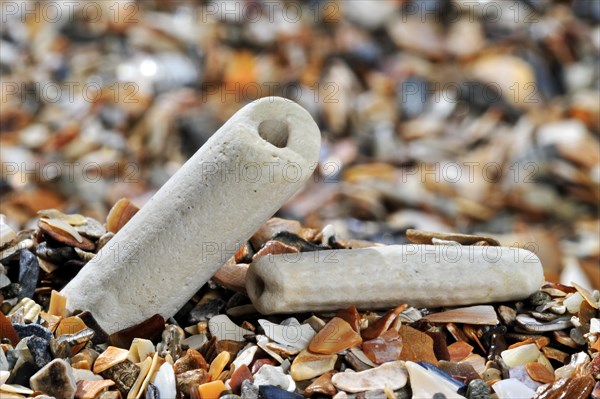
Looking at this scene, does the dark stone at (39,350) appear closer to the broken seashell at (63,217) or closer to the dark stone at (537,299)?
the broken seashell at (63,217)

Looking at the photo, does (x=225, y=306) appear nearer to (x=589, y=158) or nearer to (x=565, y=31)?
(x=589, y=158)

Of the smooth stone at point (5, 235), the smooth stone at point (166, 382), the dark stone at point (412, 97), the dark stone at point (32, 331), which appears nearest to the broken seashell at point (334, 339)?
the smooth stone at point (166, 382)

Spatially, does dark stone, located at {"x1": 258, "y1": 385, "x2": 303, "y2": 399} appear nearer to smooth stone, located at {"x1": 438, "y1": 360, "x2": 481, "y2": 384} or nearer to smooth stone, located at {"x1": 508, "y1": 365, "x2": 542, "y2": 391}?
smooth stone, located at {"x1": 438, "y1": 360, "x2": 481, "y2": 384}

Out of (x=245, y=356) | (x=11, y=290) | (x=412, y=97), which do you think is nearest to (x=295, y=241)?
(x=245, y=356)

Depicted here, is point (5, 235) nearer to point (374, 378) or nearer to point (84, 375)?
point (84, 375)

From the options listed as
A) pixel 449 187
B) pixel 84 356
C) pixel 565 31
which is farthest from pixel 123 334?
pixel 565 31

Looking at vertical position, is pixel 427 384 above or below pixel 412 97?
above
